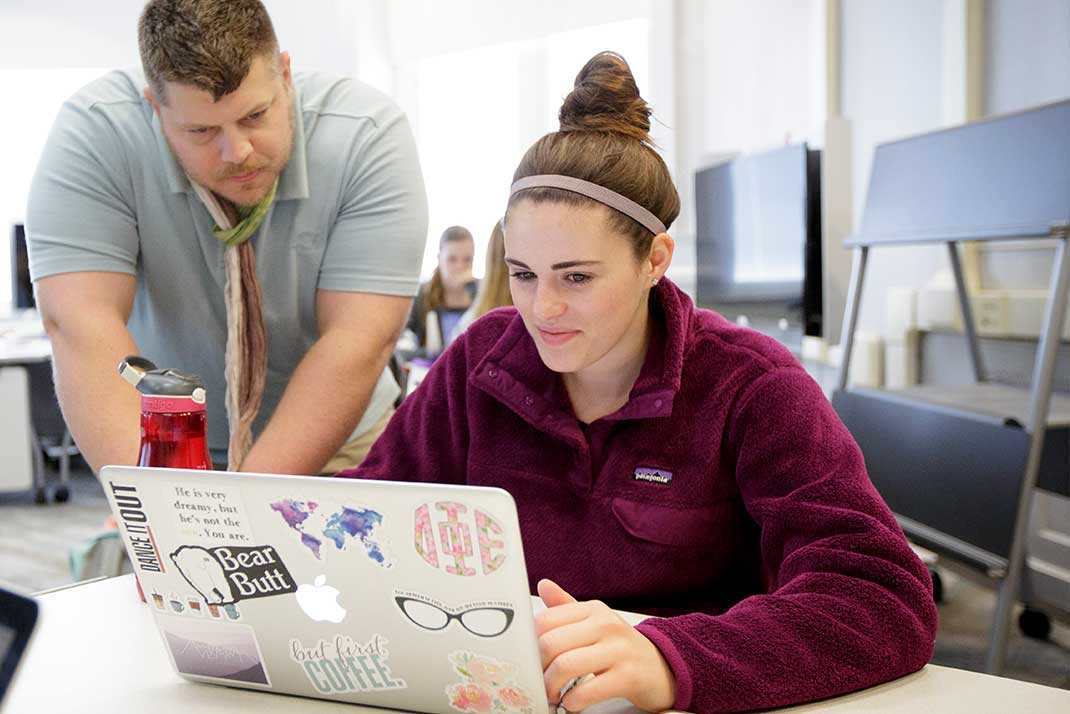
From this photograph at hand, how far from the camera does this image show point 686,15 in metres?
4.71

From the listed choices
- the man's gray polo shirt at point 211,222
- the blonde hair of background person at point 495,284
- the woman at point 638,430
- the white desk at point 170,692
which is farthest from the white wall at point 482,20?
the white desk at point 170,692

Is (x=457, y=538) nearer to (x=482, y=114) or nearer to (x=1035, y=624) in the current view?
(x=1035, y=624)

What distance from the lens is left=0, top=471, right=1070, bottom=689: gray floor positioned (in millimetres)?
2504

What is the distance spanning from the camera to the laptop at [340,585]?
2.35 ft

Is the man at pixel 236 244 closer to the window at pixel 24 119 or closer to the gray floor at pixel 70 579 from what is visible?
the gray floor at pixel 70 579

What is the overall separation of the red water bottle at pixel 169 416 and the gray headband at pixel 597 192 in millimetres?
436

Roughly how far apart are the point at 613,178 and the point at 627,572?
1.45 ft

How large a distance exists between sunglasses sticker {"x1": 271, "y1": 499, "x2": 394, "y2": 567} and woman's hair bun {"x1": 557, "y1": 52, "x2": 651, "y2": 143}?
2.04 feet

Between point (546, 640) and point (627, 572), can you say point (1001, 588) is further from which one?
point (546, 640)

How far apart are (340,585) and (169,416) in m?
0.34

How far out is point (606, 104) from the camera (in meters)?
1.21

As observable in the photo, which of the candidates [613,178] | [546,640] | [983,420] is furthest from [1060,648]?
[546,640]

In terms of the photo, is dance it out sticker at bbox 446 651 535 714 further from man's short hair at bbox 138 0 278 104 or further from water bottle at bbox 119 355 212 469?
man's short hair at bbox 138 0 278 104

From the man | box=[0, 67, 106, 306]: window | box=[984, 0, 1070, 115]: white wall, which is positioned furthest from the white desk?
box=[0, 67, 106, 306]: window
